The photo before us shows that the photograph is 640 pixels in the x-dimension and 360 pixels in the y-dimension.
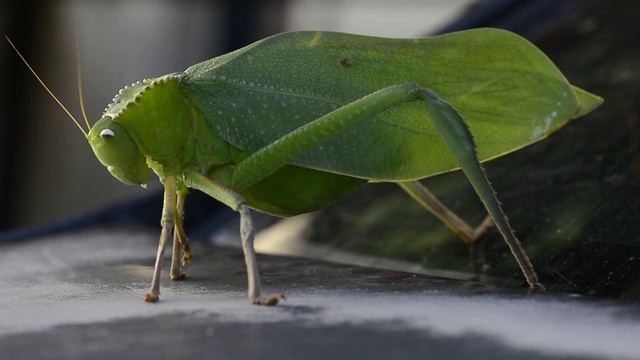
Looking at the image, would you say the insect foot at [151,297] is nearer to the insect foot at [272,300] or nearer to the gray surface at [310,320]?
the gray surface at [310,320]

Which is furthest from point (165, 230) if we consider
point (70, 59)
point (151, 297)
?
point (70, 59)

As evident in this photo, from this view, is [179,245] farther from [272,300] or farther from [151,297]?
[272,300]

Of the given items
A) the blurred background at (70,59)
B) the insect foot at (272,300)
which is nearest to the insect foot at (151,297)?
the insect foot at (272,300)

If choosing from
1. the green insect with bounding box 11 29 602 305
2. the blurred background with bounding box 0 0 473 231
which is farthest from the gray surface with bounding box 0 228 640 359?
the blurred background with bounding box 0 0 473 231

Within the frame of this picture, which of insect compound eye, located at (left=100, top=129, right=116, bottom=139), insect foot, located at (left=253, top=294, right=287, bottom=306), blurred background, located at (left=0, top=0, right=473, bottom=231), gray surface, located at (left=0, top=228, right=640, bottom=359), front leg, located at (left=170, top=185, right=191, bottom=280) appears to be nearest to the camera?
gray surface, located at (left=0, top=228, right=640, bottom=359)

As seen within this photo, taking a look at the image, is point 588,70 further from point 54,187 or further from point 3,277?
point 54,187

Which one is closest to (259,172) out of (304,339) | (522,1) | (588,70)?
(304,339)

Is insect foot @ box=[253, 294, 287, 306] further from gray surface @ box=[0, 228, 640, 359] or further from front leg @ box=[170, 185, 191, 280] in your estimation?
front leg @ box=[170, 185, 191, 280]

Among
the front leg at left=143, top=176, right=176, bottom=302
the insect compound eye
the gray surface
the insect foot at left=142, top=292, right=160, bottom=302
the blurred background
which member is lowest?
the gray surface
